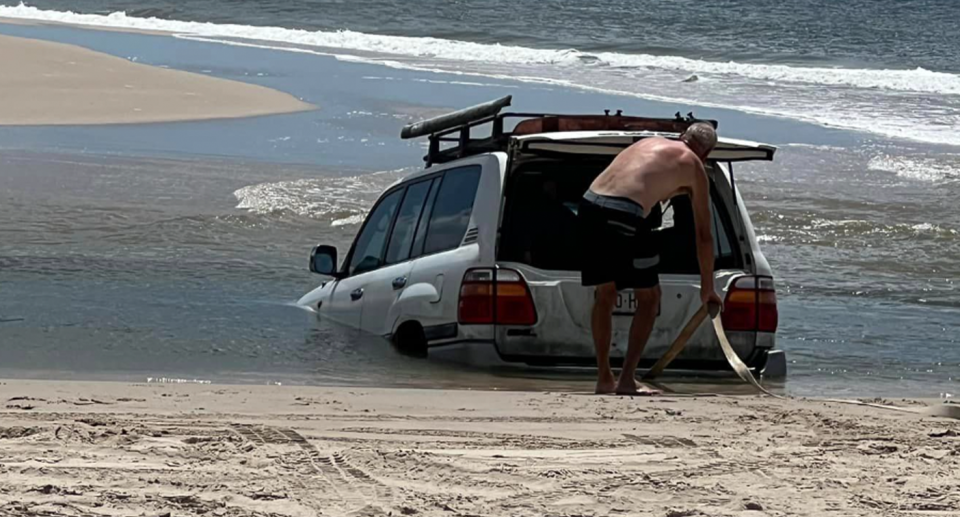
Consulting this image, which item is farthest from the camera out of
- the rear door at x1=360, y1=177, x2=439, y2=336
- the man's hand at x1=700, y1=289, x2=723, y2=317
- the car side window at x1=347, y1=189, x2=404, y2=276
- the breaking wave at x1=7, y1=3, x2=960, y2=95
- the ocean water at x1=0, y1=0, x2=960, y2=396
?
the breaking wave at x1=7, y1=3, x2=960, y2=95

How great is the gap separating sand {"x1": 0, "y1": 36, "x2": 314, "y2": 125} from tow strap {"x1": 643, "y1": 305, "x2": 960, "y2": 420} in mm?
16525

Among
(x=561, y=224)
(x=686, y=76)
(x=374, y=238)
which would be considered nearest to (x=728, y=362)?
(x=561, y=224)

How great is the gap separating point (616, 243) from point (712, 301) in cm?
58

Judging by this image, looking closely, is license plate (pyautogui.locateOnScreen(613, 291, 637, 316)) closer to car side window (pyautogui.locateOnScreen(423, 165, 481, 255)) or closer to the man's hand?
the man's hand

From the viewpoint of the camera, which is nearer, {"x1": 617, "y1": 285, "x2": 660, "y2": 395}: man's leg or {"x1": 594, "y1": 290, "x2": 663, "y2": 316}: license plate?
{"x1": 617, "y1": 285, "x2": 660, "y2": 395}: man's leg

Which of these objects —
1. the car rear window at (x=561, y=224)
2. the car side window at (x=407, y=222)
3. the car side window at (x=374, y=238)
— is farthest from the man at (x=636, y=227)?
the car side window at (x=374, y=238)

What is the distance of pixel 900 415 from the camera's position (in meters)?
6.96

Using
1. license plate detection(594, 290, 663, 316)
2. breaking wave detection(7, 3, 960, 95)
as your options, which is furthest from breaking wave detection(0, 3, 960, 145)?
license plate detection(594, 290, 663, 316)

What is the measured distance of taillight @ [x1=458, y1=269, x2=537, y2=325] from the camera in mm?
8039

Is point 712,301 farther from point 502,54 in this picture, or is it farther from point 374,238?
point 502,54

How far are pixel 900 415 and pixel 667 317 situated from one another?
62.5 inches

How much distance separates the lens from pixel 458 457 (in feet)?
18.2

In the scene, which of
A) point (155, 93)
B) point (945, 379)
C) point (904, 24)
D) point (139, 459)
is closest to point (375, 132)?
point (155, 93)

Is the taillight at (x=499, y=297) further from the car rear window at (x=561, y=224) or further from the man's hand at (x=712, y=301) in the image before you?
the man's hand at (x=712, y=301)
